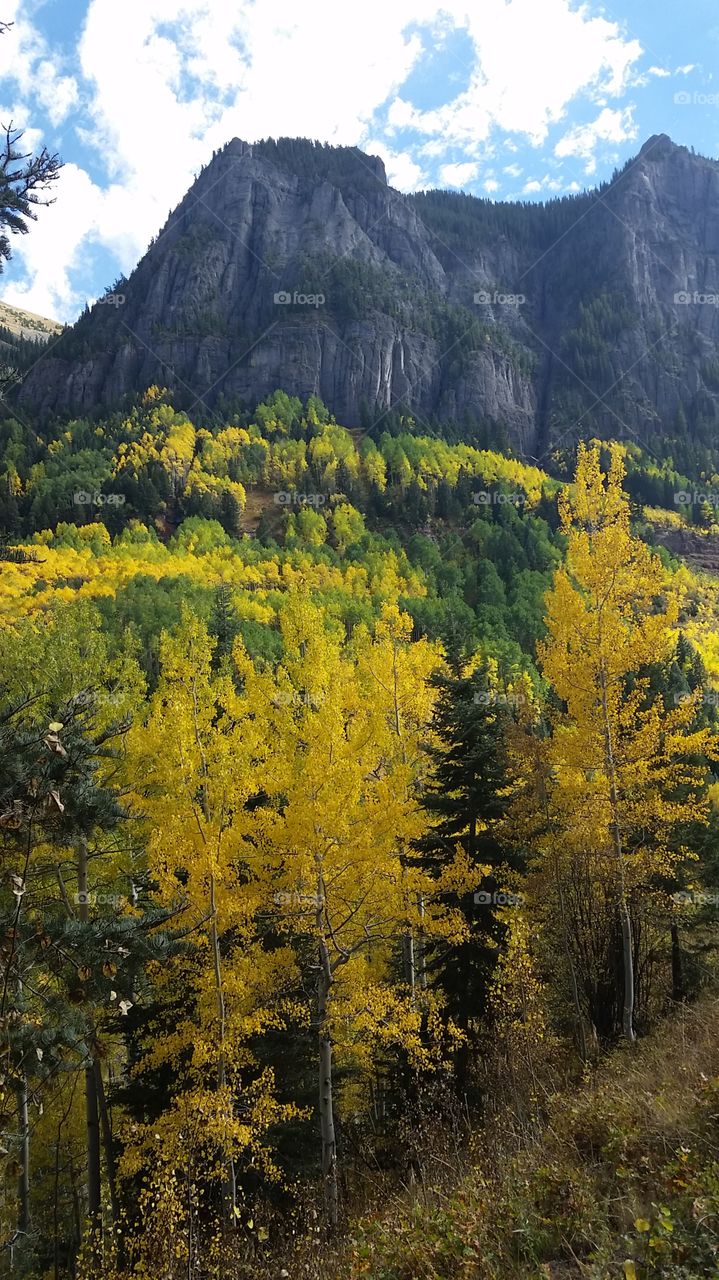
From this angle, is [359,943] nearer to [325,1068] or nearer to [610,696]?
[325,1068]

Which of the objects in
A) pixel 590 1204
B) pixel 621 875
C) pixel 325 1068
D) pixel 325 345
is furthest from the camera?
pixel 325 345

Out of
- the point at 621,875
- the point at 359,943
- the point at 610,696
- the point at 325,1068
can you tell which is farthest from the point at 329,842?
the point at 610,696

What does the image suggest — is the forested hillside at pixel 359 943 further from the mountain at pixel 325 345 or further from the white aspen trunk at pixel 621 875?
the mountain at pixel 325 345

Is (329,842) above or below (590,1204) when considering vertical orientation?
below

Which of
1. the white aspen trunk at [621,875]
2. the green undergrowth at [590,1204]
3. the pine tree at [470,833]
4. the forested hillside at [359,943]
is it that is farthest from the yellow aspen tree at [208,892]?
the white aspen trunk at [621,875]

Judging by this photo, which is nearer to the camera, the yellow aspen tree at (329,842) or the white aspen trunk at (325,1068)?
the white aspen trunk at (325,1068)

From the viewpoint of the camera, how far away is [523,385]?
187 m

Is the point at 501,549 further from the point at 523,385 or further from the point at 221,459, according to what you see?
the point at 523,385

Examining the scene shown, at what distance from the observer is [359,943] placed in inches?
470

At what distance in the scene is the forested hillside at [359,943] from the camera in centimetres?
623

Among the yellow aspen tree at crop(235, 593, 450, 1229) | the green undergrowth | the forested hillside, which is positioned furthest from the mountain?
the green undergrowth

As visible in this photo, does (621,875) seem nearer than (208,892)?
No

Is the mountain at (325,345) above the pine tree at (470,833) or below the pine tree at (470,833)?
above

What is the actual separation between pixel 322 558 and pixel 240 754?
7318cm
